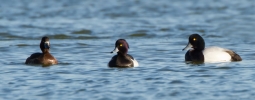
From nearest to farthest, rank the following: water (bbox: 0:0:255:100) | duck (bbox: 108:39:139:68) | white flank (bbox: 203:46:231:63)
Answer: water (bbox: 0:0:255:100) → duck (bbox: 108:39:139:68) → white flank (bbox: 203:46:231:63)

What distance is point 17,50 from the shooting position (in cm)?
2009

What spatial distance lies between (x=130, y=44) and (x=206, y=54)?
182 inches

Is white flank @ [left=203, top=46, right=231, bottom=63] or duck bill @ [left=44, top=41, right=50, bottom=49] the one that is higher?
duck bill @ [left=44, top=41, right=50, bottom=49]

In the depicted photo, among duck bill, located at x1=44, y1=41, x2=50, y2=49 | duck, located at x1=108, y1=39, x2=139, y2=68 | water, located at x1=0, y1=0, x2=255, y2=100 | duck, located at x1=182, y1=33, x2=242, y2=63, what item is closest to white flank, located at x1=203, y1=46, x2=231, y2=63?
duck, located at x1=182, y1=33, x2=242, y2=63

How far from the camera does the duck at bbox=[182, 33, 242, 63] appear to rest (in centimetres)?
1697

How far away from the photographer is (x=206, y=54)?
17.2 meters

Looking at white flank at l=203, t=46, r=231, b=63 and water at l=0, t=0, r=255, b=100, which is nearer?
water at l=0, t=0, r=255, b=100

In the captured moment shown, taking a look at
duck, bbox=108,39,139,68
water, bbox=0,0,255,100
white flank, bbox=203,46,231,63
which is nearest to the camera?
water, bbox=0,0,255,100

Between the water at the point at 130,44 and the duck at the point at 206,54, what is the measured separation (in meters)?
0.36

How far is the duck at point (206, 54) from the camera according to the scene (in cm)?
1697

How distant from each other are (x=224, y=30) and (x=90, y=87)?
12177 mm

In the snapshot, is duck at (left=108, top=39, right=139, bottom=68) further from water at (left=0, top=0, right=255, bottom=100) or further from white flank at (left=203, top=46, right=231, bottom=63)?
white flank at (left=203, top=46, right=231, bottom=63)


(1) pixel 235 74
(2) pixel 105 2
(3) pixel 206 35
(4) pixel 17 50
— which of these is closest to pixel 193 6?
(2) pixel 105 2

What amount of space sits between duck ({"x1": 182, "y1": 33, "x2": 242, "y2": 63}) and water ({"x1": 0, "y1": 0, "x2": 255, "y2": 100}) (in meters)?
0.36
